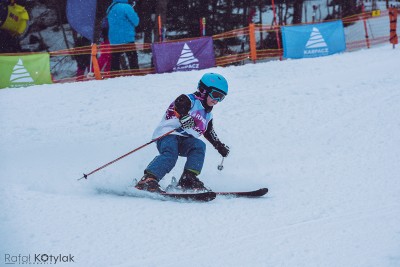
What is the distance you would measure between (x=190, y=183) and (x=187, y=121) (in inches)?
24.6

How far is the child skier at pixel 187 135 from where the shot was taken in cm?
445

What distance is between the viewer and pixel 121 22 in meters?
9.79

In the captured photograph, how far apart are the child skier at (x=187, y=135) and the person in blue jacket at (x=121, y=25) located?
5.43 metres

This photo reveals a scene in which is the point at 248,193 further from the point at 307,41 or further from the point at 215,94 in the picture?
the point at 307,41

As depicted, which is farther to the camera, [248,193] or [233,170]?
[233,170]

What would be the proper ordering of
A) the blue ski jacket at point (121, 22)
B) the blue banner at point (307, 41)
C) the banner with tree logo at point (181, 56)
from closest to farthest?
the blue ski jacket at point (121, 22) < the banner with tree logo at point (181, 56) < the blue banner at point (307, 41)

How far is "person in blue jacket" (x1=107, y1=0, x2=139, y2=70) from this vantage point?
9668 millimetres

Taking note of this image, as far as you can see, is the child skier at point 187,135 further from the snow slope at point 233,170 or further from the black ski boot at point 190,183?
the snow slope at point 233,170

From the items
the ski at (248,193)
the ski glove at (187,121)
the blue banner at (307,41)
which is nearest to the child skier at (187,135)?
the ski glove at (187,121)

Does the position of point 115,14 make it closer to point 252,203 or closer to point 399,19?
point 252,203

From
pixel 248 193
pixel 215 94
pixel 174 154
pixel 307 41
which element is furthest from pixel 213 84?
pixel 307 41

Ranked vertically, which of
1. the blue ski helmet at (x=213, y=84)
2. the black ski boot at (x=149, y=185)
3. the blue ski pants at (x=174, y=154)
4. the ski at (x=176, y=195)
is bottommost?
the ski at (x=176, y=195)

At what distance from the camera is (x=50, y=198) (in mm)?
4105

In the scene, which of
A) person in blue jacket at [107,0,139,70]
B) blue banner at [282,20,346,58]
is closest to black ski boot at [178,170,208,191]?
person in blue jacket at [107,0,139,70]
